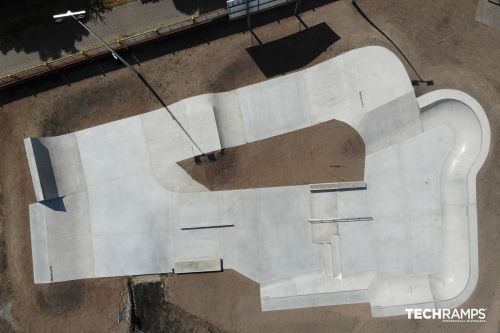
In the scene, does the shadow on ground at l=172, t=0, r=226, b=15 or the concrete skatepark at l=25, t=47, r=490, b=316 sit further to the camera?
the shadow on ground at l=172, t=0, r=226, b=15

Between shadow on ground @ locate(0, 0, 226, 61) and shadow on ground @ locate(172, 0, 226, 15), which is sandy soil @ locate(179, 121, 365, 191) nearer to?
shadow on ground @ locate(172, 0, 226, 15)

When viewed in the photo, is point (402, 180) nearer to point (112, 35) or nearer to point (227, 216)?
point (227, 216)

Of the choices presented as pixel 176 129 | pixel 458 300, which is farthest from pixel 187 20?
pixel 458 300

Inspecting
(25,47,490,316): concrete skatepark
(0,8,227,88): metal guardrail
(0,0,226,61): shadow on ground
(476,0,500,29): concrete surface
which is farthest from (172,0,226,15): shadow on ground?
(476,0,500,29): concrete surface

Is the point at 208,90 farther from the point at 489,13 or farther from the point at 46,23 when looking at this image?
the point at 489,13

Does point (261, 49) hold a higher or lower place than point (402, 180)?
higher

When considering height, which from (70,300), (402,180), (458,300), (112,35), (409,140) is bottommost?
(458,300)
